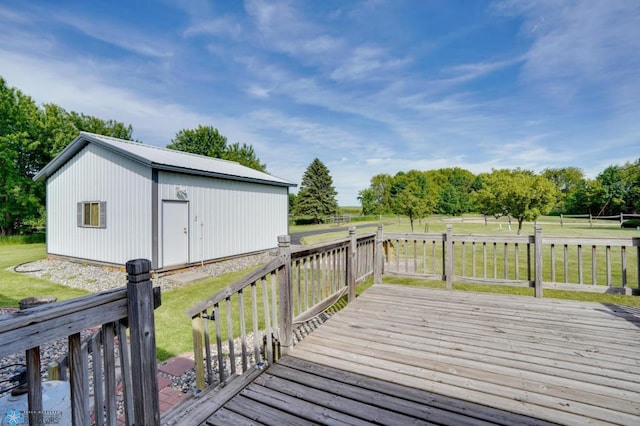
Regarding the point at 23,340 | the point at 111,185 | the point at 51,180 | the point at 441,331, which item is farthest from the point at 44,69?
the point at 441,331

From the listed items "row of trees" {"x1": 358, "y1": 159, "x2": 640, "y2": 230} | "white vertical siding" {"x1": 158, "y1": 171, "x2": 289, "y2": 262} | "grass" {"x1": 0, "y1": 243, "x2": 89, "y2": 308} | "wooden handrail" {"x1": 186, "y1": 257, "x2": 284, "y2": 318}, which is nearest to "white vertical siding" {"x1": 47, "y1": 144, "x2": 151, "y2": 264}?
"white vertical siding" {"x1": 158, "y1": 171, "x2": 289, "y2": 262}

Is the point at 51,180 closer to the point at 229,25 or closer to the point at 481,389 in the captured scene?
the point at 229,25

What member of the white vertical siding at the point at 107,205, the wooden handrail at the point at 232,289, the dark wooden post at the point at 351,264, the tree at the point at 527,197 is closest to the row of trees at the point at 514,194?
the tree at the point at 527,197

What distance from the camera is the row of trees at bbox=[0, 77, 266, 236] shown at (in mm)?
17016

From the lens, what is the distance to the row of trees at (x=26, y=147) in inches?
670

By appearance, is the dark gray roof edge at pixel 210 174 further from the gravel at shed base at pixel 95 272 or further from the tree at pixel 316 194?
the tree at pixel 316 194

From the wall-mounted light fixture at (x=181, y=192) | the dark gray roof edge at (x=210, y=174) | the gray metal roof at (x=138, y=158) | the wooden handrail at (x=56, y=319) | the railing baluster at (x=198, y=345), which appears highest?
the gray metal roof at (x=138, y=158)

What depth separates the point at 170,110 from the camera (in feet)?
55.3

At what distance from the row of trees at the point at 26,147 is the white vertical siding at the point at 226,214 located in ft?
49.3

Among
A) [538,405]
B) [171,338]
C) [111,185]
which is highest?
[111,185]

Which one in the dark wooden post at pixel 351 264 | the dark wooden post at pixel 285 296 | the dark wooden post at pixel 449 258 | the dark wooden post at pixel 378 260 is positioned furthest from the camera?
the dark wooden post at pixel 378 260

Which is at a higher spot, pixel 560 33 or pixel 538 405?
pixel 560 33

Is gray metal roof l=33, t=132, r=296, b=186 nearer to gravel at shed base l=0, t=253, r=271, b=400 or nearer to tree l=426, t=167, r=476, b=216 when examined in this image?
gravel at shed base l=0, t=253, r=271, b=400

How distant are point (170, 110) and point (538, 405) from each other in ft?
64.1
